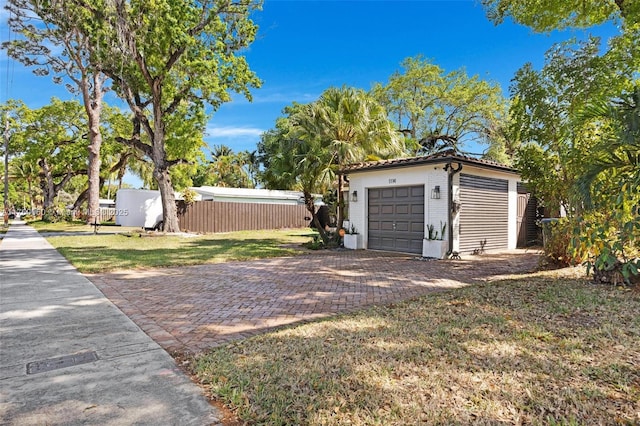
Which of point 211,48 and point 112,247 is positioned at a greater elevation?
point 211,48

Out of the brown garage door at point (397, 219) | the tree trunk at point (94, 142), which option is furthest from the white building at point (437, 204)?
the tree trunk at point (94, 142)

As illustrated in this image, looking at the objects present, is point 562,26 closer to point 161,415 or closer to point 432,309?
point 432,309

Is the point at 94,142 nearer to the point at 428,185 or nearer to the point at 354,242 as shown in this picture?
the point at 354,242

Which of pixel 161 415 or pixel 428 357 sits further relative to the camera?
pixel 428 357

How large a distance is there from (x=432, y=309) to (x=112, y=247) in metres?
11.4

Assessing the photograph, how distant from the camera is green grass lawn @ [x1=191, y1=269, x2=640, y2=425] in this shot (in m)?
2.57

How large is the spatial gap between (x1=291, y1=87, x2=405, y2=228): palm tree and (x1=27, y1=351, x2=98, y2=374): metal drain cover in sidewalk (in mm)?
9606

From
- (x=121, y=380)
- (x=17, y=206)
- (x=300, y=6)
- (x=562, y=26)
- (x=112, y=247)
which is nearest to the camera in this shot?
(x=121, y=380)

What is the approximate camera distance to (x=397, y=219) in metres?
11.9

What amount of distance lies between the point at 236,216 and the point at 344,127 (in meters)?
11.5

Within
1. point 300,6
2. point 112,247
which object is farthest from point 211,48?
point 112,247

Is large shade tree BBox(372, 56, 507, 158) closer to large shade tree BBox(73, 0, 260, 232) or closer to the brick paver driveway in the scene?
large shade tree BBox(73, 0, 260, 232)

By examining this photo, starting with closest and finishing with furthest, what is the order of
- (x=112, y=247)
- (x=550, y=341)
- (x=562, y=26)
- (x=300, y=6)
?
(x=550, y=341)
(x=562, y=26)
(x=112, y=247)
(x=300, y=6)

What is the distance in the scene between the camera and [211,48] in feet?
54.5
